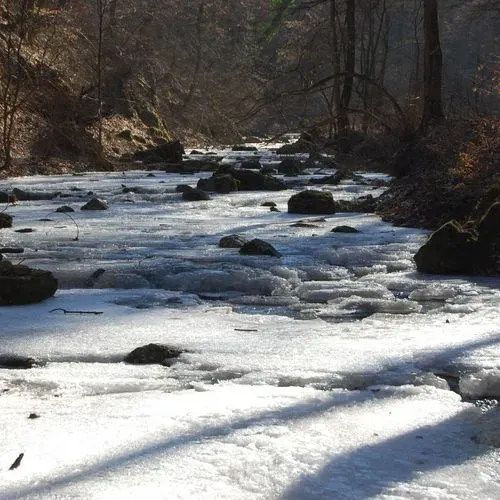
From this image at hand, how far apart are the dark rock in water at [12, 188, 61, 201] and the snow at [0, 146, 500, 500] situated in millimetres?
5381

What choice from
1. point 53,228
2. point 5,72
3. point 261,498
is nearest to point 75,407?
point 261,498

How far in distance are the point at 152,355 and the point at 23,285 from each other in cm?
164

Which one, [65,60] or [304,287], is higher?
[65,60]

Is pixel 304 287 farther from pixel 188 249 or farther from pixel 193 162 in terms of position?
pixel 193 162

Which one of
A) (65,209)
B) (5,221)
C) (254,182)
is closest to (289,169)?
(254,182)

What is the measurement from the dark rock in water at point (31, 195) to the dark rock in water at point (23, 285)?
7114mm

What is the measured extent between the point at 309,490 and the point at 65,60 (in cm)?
2222

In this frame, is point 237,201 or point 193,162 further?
point 193,162

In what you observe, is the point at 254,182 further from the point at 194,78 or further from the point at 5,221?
the point at 194,78

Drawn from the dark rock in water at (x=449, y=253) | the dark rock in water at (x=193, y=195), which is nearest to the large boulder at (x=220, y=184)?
the dark rock in water at (x=193, y=195)

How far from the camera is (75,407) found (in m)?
2.85

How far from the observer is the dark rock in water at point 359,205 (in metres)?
11.1

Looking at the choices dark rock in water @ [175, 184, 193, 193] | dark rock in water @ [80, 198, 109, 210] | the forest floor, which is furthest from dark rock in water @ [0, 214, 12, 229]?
the forest floor

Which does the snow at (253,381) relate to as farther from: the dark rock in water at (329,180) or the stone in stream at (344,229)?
the dark rock in water at (329,180)
